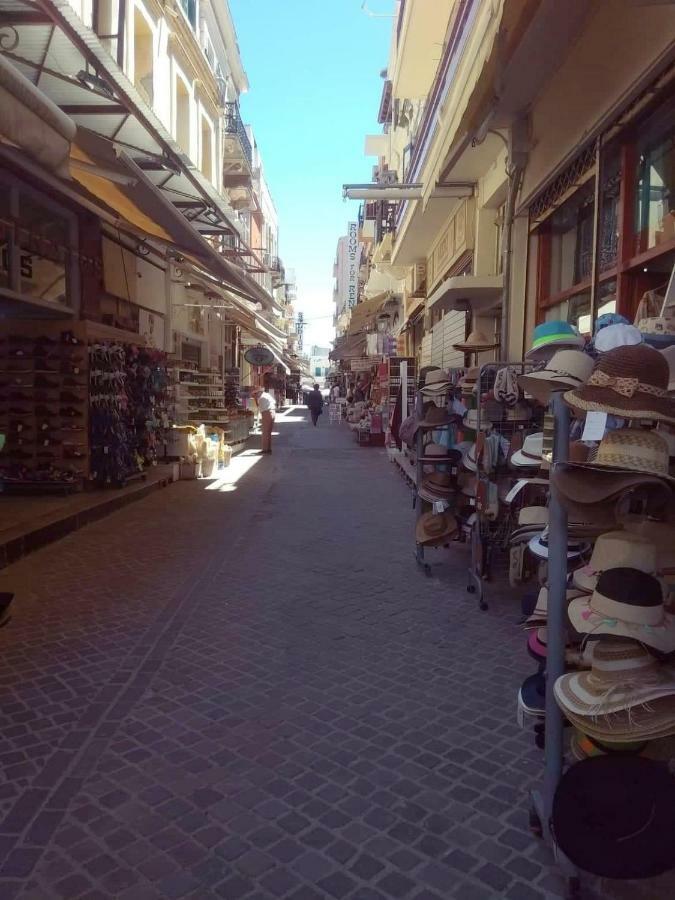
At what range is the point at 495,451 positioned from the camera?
5.07 m

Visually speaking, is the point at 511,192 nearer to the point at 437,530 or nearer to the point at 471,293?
the point at 471,293

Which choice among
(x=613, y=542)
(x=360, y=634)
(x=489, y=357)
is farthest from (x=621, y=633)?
(x=489, y=357)

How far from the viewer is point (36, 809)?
2.65m

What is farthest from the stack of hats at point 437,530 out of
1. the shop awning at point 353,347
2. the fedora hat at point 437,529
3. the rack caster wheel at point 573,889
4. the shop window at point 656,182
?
the shop awning at point 353,347

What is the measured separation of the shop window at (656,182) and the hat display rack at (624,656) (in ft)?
9.98

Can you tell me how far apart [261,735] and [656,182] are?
15.6 feet

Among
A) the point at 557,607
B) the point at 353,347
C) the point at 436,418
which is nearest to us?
the point at 557,607

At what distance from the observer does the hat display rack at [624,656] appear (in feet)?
6.70

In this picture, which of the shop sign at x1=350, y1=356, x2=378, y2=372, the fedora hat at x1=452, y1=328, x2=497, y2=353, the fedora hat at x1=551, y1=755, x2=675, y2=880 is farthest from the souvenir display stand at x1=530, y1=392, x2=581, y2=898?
the shop sign at x1=350, y1=356, x2=378, y2=372

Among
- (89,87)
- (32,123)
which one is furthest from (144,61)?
(32,123)

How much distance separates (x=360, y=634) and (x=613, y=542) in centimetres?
278

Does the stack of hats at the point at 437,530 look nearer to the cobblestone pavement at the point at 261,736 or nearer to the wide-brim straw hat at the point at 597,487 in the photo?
the cobblestone pavement at the point at 261,736

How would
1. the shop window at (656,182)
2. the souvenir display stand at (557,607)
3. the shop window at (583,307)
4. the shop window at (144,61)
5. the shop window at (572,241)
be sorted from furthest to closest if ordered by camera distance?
the shop window at (144,61), the shop window at (572,241), the shop window at (583,307), the shop window at (656,182), the souvenir display stand at (557,607)

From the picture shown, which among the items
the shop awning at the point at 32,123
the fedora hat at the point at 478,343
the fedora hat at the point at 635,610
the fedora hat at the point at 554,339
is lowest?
the fedora hat at the point at 635,610
